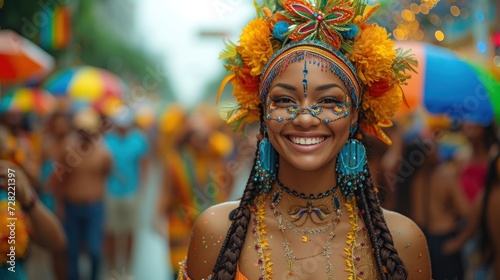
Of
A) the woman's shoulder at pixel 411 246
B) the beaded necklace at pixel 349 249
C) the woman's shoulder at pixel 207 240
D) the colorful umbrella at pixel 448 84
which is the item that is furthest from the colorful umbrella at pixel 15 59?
the woman's shoulder at pixel 411 246

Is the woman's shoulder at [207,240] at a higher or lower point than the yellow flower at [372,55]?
lower

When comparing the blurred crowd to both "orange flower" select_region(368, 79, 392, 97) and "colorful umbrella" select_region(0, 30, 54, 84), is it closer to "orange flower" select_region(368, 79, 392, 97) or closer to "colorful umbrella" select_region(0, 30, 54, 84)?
"colorful umbrella" select_region(0, 30, 54, 84)

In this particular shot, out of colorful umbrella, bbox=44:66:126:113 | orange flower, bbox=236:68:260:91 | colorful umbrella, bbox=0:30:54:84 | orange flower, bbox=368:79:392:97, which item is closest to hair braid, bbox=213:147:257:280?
orange flower, bbox=236:68:260:91

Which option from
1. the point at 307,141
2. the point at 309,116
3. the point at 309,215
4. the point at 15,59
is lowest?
the point at 309,215

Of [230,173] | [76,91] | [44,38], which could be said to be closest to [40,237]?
[230,173]

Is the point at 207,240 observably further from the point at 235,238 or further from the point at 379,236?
the point at 379,236

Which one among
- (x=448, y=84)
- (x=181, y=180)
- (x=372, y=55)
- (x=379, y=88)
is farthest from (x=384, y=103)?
(x=181, y=180)

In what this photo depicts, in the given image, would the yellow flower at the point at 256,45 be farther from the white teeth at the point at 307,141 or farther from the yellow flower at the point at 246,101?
the white teeth at the point at 307,141

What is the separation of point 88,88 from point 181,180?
9.31 feet

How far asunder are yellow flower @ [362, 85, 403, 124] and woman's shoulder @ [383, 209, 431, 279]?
45 cm

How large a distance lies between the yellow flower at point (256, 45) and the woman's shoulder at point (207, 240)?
0.64m

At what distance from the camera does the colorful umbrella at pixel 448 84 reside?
6.09 m

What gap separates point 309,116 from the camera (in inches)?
122

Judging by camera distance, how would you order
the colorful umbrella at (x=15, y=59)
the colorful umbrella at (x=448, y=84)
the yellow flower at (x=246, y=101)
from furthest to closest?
the colorful umbrella at (x=15, y=59), the colorful umbrella at (x=448, y=84), the yellow flower at (x=246, y=101)
